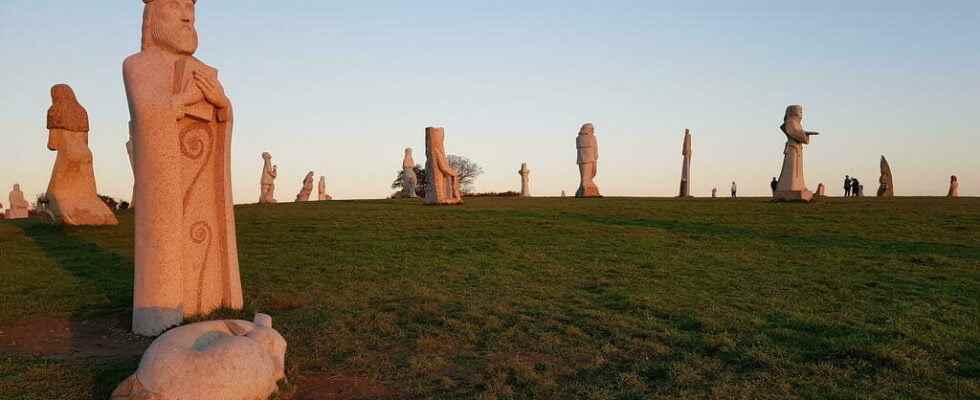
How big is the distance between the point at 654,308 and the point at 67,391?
6962mm

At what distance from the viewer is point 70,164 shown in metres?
19.8

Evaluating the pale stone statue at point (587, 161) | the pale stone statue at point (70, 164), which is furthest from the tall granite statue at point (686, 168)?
the pale stone statue at point (70, 164)

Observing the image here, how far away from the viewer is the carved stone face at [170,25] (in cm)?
848

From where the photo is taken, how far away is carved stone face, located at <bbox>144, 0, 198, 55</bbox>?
8477mm

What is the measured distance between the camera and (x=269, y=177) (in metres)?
38.3

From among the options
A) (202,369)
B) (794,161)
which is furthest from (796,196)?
(202,369)

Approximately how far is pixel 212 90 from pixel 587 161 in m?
27.6

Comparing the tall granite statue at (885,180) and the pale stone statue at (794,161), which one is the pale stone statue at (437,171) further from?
the tall granite statue at (885,180)

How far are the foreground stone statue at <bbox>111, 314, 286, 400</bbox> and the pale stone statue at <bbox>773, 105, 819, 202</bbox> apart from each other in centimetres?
2511

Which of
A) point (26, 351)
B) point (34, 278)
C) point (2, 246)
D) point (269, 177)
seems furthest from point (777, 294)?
point (269, 177)

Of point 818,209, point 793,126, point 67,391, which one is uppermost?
point 793,126

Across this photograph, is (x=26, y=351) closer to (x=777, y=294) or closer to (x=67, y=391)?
(x=67, y=391)

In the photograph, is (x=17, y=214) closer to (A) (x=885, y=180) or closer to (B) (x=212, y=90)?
(B) (x=212, y=90)

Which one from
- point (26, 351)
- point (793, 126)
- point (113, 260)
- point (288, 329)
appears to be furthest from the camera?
point (793, 126)
